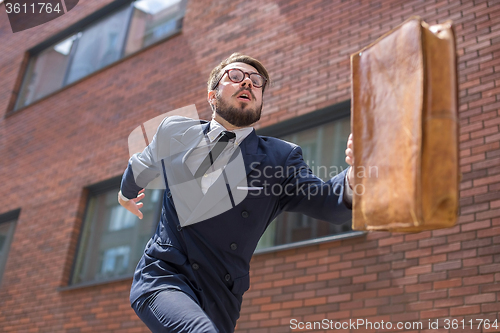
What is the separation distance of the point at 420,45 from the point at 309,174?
92 centimetres

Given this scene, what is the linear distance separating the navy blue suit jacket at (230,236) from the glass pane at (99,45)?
7932 mm

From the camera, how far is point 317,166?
654 centimetres

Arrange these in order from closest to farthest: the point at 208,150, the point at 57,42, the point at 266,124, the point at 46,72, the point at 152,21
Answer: the point at 208,150 < the point at 266,124 < the point at 152,21 < the point at 46,72 < the point at 57,42

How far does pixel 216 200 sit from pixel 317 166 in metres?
4.19

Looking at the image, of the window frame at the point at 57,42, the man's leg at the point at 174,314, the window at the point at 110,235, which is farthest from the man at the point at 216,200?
the window frame at the point at 57,42

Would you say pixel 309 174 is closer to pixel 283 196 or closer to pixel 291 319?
pixel 283 196

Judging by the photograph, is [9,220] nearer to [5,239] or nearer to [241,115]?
[5,239]

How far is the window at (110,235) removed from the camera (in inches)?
311

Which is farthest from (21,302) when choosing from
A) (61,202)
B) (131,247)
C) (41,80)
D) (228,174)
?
(228,174)

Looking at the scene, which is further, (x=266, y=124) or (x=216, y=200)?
(x=266, y=124)

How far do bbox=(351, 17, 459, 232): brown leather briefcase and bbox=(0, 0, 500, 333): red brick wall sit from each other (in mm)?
3269

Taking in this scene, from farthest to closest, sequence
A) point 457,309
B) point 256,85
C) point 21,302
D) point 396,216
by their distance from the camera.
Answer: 1. point 21,302
2. point 457,309
3. point 256,85
4. point 396,216

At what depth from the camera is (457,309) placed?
4719 millimetres

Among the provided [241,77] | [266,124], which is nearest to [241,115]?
[241,77]
